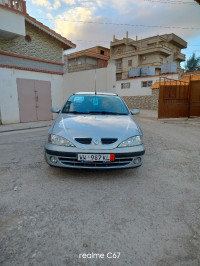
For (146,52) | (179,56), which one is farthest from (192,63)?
(146,52)

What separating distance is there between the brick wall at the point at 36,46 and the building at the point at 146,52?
24.0m

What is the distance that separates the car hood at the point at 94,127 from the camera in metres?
Result: 2.71

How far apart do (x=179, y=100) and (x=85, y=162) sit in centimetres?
1003

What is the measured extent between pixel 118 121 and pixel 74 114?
936 mm

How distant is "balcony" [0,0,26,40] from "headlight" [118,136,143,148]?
8.94 metres

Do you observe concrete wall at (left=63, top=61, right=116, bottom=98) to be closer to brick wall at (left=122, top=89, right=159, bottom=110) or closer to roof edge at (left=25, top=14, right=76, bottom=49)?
roof edge at (left=25, top=14, right=76, bottom=49)

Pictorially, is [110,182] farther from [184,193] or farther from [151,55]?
[151,55]

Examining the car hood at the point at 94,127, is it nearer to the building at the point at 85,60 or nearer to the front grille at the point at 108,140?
the front grille at the point at 108,140

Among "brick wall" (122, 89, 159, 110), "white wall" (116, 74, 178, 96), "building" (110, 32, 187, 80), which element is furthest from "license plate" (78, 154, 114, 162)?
"building" (110, 32, 187, 80)

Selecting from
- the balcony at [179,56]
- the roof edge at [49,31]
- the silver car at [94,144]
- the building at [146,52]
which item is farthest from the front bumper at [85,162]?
the balcony at [179,56]

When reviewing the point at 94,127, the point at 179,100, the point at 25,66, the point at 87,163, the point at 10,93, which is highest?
the point at 25,66

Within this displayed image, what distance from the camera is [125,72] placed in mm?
35406

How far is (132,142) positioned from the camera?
9.09 feet

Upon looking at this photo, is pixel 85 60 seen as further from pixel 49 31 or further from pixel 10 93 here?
pixel 10 93
